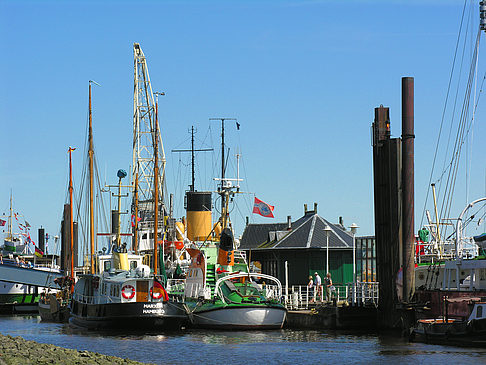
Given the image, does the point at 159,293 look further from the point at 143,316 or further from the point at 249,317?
the point at 249,317

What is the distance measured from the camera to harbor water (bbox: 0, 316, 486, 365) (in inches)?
1313

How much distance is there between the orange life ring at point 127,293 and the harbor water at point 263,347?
245cm

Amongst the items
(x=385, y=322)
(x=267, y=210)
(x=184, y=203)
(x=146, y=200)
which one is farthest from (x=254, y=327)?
(x=146, y=200)

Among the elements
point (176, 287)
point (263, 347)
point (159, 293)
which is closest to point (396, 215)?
point (263, 347)

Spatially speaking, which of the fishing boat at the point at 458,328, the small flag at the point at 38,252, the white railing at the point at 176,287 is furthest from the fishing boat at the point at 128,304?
the small flag at the point at 38,252

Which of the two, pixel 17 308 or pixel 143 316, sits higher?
Answer: pixel 143 316

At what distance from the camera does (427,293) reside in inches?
1615

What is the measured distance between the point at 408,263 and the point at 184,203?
35217 mm

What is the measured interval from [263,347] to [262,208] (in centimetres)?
2313

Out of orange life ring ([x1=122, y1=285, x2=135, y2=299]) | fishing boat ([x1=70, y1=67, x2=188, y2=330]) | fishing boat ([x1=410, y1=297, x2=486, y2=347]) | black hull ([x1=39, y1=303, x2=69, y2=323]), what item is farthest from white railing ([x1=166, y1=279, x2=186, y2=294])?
fishing boat ([x1=410, y1=297, x2=486, y2=347])

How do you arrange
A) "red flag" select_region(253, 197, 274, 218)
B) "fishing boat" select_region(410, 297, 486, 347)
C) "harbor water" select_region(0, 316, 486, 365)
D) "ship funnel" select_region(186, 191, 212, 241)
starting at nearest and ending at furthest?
"harbor water" select_region(0, 316, 486, 365) < "fishing boat" select_region(410, 297, 486, 347) < "red flag" select_region(253, 197, 274, 218) < "ship funnel" select_region(186, 191, 212, 241)

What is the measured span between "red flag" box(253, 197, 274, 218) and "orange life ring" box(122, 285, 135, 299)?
14.7 meters

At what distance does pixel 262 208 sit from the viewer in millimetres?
60406

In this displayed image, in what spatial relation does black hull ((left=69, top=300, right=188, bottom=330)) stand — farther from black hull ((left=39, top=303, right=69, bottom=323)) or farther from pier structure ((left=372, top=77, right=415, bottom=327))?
black hull ((left=39, top=303, right=69, bottom=323))
